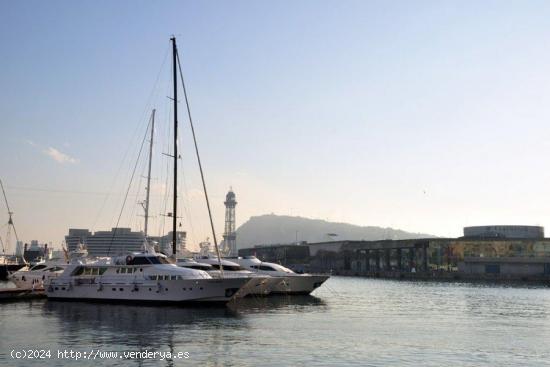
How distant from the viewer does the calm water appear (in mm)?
29969

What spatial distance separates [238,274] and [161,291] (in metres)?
12.8

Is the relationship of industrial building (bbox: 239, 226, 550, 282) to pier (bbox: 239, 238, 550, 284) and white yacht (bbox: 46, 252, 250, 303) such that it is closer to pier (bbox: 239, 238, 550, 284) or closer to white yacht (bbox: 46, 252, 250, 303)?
pier (bbox: 239, 238, 550, 284)

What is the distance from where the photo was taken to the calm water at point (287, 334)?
30.0 metres

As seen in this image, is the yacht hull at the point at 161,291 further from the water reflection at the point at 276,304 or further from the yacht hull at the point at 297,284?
the yacht hull at the point at 297,284

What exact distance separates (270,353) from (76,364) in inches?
393

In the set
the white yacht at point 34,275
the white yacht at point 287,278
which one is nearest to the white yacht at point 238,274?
the white yacht at point 287,278

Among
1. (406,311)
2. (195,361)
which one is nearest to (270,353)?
(195,361)

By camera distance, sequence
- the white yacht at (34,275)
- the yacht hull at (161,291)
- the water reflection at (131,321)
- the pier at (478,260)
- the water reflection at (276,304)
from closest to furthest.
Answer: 1. the water reflection at (131,321)
2. the water reflection at (276,304)
3. the yacht hull at (161,291)
4. the white yacht at (34,275)
5. the pier at (478,260)

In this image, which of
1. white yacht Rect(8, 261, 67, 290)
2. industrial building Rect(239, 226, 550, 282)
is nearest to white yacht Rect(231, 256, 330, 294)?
white yacht Rect(8, 261, 67, 290)

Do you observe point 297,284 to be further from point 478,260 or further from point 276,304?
point 478,260

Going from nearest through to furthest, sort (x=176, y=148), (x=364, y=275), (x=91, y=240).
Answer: (x=176, y=148), (x=91, y=240), (x=364, y=275)

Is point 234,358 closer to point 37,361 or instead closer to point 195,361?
point 195,361

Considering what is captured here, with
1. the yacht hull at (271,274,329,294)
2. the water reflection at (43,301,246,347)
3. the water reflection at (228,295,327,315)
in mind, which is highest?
the yacht hull at (271,274,329,294)

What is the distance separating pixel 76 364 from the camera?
27641 mm
